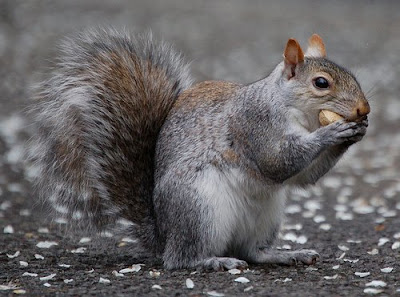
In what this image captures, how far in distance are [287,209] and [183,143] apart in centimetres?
165

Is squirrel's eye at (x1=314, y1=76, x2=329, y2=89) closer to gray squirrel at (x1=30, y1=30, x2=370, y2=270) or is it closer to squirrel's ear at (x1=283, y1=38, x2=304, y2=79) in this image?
gray squirrel at (x1=30, y1=30, x2=370, y2=270)

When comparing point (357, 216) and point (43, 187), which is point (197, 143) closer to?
point (43, 187)

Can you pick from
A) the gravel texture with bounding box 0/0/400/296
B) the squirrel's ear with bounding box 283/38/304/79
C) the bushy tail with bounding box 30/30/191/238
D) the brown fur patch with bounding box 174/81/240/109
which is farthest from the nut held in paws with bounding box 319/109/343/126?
the bushy tail with bounding box 30/30/191/238

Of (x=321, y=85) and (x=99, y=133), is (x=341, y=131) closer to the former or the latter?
(x=321, y=85)

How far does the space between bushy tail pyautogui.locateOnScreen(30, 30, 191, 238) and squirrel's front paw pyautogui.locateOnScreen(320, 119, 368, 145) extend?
2.42ft

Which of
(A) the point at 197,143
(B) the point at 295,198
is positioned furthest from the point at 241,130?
(B) the point at 295,198

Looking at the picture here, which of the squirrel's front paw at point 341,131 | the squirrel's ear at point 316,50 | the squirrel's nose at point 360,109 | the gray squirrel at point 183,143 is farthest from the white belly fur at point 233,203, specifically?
the squirrel's ear at point 316,50

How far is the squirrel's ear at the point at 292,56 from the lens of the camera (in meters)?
3.15

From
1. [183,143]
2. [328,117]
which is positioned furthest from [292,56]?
[183,143]

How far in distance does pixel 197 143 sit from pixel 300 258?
0.64 metres

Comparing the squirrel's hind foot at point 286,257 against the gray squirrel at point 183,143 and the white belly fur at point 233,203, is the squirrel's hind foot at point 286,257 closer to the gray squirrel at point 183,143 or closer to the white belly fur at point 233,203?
the gray squirrel at point 183,143

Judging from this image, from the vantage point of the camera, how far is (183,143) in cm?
325

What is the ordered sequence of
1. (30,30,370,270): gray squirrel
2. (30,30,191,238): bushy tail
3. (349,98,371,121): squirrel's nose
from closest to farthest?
(349,98,371,121): squirrel's nose < (30,30,370,270): gray squirrel < (30,30,191,238): bushy tail

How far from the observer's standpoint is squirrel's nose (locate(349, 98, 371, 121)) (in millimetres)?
2977
